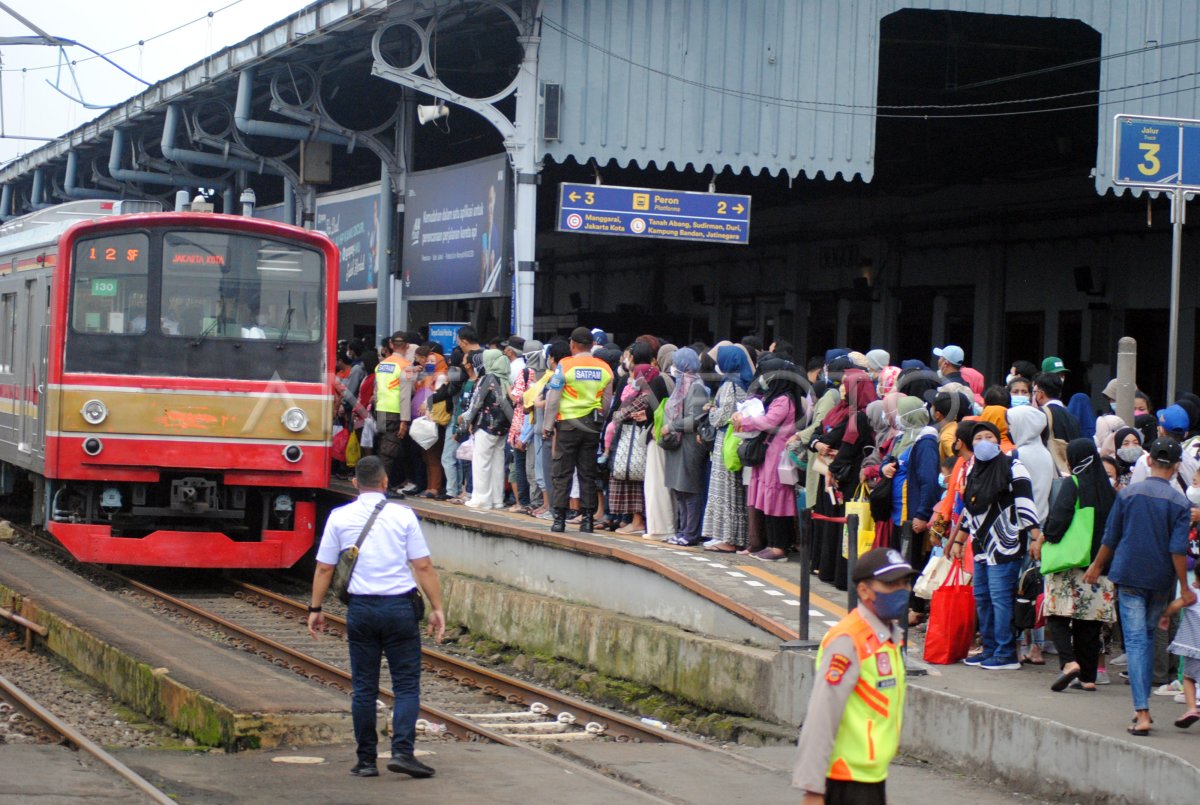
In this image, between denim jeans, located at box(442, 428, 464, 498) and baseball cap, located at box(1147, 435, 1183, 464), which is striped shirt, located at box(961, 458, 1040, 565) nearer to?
baseball cap, located at box(1147, 435, 1183, 464)

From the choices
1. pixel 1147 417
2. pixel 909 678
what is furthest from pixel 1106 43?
pixel 909 678

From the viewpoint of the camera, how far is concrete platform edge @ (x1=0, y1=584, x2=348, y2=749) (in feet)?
29.1

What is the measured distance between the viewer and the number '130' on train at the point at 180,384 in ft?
48.1

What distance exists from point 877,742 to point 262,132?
60.1 feet

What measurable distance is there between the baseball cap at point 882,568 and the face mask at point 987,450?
400 centimetres

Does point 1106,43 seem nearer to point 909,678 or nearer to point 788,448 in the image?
point 788,448

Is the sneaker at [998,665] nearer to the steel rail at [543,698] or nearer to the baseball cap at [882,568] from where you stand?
the steel rail at [543,698]

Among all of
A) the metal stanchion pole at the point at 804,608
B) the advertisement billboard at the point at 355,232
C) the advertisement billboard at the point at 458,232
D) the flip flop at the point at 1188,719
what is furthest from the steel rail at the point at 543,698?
the advertisement billboard at the point at 355,232

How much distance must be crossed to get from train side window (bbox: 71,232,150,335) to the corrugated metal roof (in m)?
4.56

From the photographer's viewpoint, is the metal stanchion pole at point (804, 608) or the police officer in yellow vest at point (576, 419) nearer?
the metal stanchion pole at point (804, 608)

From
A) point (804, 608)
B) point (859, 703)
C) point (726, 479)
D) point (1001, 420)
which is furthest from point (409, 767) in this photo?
point (726, 479)

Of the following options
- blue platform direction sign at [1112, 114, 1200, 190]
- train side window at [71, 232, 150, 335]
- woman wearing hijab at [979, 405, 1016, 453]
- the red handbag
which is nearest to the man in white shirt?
the red handbag

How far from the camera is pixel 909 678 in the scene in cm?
915

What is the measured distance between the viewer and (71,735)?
8.97 metres
